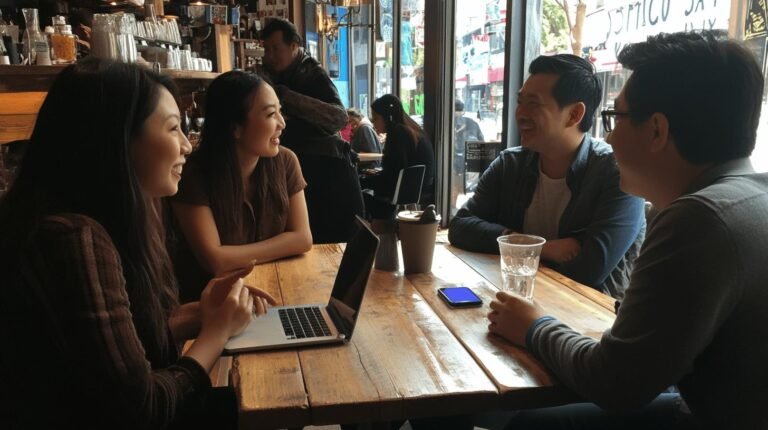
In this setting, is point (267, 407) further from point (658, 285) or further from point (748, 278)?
point (748, 278)

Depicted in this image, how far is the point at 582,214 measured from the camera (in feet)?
6.22

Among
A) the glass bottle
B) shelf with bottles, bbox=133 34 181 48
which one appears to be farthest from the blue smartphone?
shelf with bottles, bbox=133 34 181 48

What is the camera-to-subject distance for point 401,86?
6734mm

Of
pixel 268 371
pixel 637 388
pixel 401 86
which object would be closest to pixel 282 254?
pixel 268 371

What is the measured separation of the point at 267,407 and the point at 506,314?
0.53 metres

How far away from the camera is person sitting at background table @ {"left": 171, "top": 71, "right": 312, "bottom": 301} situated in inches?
74.0

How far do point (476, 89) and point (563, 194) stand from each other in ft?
7.95

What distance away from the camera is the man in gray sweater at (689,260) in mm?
909

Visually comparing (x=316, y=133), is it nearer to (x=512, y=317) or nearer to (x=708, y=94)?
(x=512, y=317)

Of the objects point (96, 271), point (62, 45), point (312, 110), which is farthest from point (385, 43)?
point (96, 271)

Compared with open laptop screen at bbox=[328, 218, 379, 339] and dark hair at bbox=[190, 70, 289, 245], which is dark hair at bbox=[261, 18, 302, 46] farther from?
open laptop screen at bbox=[328, 218, 379, 339]

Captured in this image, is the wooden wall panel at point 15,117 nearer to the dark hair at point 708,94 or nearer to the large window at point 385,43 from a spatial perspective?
the dark hair at point 708,94

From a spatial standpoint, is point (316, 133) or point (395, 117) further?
point (395, 117)

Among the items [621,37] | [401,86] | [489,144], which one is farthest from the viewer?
[401,86]
